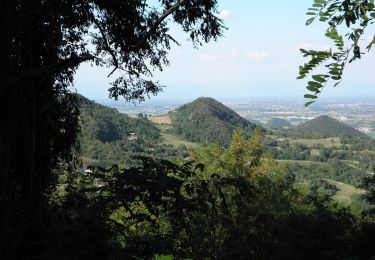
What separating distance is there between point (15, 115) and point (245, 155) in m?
12.5

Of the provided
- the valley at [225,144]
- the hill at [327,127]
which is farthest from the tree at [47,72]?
the hill at [327,127]

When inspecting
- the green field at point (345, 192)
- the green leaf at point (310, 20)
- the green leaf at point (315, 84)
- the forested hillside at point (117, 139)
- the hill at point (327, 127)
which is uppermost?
the green leaf at point (310, 20)

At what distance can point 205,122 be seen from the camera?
434 ft

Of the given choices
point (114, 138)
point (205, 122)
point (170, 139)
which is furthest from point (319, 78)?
point (205, 122)

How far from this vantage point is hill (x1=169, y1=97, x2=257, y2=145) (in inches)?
4710

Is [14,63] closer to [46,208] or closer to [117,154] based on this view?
[46,208]

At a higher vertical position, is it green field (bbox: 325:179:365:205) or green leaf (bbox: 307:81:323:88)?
green leaf (bbox: 307:81:323:88)

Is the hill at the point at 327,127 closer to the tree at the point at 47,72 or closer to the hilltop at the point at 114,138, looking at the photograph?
the hilltop at the point at 114,138

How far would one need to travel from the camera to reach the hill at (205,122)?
120m

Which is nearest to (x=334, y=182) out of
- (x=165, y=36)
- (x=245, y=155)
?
(x=245, y=155)

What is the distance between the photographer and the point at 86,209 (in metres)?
4.56

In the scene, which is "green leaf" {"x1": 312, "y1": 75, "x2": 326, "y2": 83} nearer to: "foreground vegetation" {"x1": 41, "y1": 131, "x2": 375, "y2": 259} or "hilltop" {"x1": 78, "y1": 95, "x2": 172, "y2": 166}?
"foreground vegetation" {"x1": 41, "y1": 131, "x2": 375, "y2": 259}

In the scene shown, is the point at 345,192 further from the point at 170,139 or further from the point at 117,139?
the point at 170,139

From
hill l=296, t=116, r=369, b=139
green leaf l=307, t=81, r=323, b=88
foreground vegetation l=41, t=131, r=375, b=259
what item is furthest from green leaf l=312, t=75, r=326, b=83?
→ hill l=296, t=116, r=369, b=139
